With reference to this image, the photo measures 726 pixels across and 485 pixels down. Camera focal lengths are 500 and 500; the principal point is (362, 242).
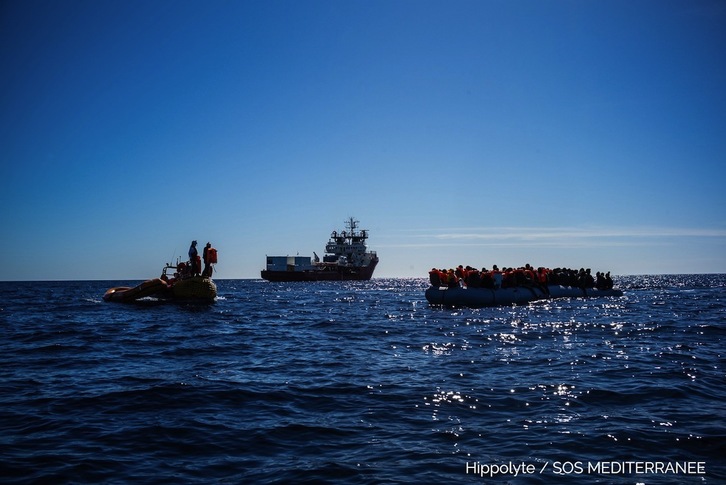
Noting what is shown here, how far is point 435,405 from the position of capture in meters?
7.80

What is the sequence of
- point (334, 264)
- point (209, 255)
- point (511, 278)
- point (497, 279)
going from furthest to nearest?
point (334, 264), point (511, 278), point (497, 279), point (209, 255)

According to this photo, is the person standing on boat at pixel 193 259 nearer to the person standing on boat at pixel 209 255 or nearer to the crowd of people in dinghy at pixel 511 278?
the person standing on boat at pixel 209 255

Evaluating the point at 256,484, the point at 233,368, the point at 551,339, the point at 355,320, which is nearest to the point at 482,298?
the point at 355,320

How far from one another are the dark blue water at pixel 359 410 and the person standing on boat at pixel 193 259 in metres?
12.9

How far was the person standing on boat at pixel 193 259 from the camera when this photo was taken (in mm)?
28003

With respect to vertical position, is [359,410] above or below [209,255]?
below

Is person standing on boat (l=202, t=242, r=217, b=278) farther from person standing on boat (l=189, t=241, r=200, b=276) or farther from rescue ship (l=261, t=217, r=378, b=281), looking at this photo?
rescue ship (l=261, t=217, r=378, b=281)

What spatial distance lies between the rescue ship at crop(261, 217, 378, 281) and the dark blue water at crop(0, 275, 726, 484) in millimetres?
82144

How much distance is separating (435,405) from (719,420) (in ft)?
13.0

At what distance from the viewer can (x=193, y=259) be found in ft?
95.0

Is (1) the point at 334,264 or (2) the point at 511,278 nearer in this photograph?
(2) the point at 511,278

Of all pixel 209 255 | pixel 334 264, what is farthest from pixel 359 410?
pixel 334 264

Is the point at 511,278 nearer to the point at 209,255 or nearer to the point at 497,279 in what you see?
the point at 497,279

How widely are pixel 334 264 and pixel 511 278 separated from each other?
6793cm
